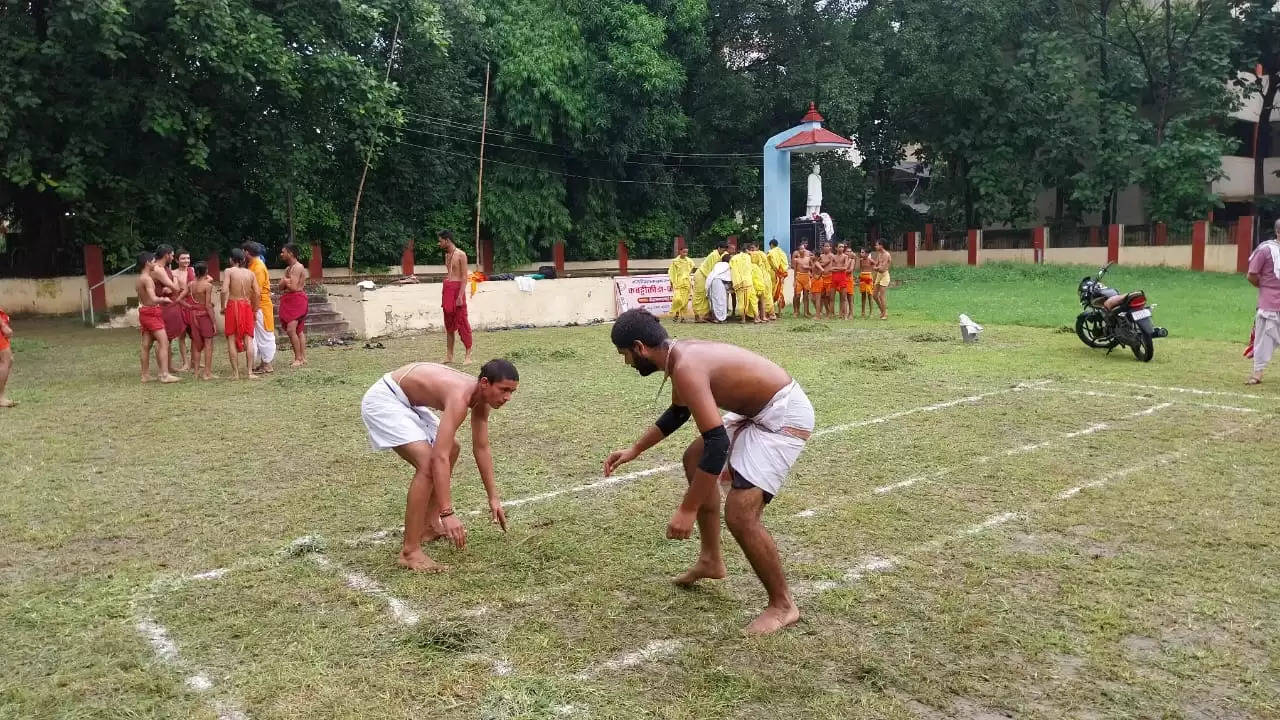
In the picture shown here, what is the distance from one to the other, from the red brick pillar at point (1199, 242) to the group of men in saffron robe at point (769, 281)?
15490 mm

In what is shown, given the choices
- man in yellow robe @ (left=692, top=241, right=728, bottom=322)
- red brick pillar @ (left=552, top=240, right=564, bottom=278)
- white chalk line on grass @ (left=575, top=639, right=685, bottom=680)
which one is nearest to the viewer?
white chalk line on grass @ (left=575, top=639, right=685, bottom=680)

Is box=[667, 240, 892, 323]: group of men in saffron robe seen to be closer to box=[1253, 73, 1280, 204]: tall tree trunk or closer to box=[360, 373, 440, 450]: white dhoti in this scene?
box=[360, 373, 440, 450]: white dhoti

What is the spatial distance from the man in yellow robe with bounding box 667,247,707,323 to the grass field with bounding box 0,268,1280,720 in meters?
10.6

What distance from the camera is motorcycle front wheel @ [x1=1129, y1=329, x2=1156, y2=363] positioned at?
11.3m

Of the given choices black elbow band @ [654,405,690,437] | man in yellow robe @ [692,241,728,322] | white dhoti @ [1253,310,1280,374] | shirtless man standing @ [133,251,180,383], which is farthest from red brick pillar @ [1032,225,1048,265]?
black elbow band @ [654,405,690,437]

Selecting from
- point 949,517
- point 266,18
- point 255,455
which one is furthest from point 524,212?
point 949,517

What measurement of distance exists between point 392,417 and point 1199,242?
3046 cm

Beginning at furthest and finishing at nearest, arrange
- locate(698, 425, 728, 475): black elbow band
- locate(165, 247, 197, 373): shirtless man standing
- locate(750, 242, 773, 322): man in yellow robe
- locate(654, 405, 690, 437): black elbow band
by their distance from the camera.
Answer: locate(750, 242, 773, 322): man in yellow robe, locate(165, 247, 197, 373): shirtless man standing, locate(654, 405, 690, 437): black elbow band, locate(698, 425, 728, 475): black elbow band

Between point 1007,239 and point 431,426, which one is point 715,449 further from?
point 1007,239

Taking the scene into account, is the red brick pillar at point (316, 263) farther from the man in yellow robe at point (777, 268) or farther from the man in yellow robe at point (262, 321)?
the man in yellow robe at point (262, 321)

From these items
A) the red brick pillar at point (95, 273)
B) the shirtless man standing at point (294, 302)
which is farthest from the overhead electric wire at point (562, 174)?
the shirtless man standing at point (294, 302)

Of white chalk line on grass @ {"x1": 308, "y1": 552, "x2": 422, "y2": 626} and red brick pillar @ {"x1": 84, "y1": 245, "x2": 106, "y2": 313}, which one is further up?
red brick pillar @ {"x1": 84, "y1": 245, "x2": 106, "y2": 313}

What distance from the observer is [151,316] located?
11.0 m

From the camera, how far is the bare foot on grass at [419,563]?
187 inches
